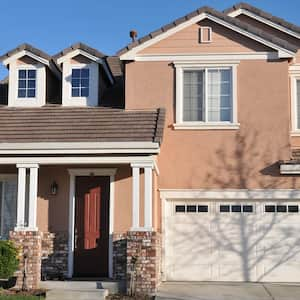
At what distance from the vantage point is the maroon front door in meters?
14.2

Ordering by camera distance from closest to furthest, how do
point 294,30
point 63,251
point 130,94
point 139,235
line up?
point 139,235
point 63,251
point 130,94
point 294,30

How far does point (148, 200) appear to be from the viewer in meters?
13.0

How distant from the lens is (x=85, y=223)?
14.4 metres

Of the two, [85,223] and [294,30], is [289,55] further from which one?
[85,223]

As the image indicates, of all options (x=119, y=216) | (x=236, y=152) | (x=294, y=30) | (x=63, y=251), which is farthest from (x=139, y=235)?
(x=294, y=30)

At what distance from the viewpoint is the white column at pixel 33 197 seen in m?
13.2

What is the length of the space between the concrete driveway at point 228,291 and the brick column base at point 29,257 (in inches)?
111

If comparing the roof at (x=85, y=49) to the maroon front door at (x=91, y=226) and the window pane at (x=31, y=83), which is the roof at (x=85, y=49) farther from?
the maroon front door at (x=91, y=226)

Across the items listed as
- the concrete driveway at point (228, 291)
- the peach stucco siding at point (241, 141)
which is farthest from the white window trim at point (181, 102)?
the concrete driveway at point (228, 291)

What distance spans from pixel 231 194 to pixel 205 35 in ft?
14.0

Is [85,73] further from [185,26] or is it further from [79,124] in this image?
[185,26]

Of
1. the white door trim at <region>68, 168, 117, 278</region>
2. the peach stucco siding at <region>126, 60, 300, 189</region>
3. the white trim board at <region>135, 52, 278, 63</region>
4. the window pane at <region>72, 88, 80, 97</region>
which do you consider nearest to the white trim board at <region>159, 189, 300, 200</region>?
the peach stucco siding at <region>126, 60, 300, 189</region>

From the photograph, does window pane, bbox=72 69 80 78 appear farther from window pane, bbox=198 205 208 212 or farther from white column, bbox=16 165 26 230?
window pane, bbox=198 205 208 212

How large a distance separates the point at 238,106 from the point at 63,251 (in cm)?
582
